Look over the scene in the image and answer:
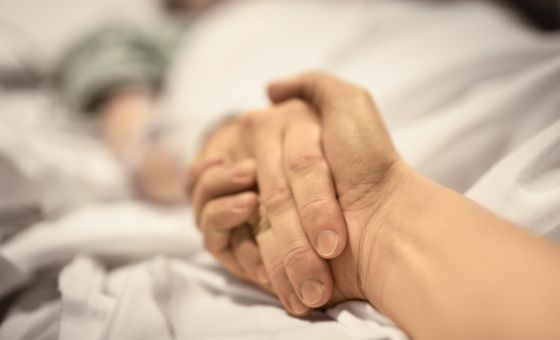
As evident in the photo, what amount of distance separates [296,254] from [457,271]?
0.48ft

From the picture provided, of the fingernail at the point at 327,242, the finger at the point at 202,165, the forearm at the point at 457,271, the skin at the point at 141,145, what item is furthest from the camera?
the skin at the point at 141,145

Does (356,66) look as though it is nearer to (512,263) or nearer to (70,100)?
(512,263)

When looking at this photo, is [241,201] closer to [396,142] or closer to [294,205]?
[294,205]

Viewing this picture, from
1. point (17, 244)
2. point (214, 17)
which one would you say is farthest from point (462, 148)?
point (214, 17)

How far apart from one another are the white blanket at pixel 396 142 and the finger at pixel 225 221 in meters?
0.03

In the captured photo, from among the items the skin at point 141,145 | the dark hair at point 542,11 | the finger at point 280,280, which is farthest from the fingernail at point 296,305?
the dark hair at point 542,11

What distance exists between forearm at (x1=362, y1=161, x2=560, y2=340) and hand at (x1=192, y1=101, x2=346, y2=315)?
0.05 meters

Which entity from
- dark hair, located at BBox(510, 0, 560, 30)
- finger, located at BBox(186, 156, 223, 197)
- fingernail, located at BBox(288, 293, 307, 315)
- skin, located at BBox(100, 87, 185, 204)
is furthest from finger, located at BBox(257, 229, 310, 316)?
dark hair, located at BBox(510, 0, 560, 30)

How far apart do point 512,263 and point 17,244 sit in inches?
21.7

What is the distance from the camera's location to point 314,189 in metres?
0.45

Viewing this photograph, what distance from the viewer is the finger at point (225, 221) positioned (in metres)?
0.49

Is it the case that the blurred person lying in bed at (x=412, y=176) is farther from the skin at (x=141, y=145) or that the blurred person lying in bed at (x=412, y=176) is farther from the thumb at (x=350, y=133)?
the skin at (x=141, y=145)

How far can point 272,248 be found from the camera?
47 centimetres

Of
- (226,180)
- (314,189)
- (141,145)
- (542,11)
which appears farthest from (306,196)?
(542,11)
